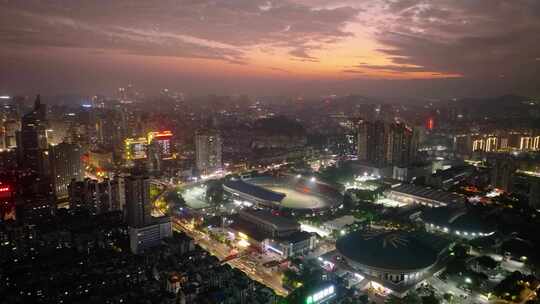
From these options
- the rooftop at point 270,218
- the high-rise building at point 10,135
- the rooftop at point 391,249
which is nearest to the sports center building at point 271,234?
the rooftop at point 270,218

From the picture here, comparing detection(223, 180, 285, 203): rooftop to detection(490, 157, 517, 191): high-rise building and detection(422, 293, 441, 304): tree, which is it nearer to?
detection(422, 293, 441, 304): tree

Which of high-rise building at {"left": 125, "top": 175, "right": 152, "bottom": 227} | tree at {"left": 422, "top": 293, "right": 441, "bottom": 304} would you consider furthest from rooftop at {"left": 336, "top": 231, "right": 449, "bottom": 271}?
high-rise building at {"left": 125, "top": 175, "right": 152, "bottom": 227}

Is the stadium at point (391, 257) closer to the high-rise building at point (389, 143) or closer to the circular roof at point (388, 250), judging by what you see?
the circular roof at point (388, 250)

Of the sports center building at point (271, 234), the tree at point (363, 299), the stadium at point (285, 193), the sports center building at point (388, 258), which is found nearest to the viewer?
the tree at point (363, 299)

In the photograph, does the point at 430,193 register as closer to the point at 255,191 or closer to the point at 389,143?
the point at 389,143

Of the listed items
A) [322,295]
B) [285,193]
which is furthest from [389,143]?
[322,295]

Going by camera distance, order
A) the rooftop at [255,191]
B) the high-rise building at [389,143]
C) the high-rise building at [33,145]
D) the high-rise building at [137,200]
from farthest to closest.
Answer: the high-rise building at [389,143] → the high-rise building at [33,145] → the rooftop at [255,191] → the high-rise building at [137,200]
